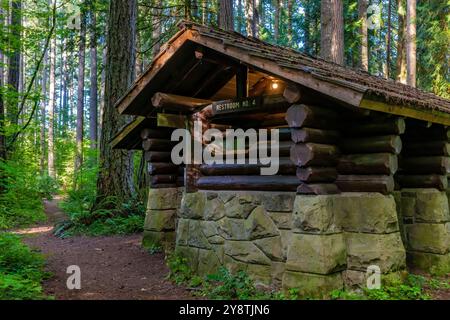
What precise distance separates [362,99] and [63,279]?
5360mm

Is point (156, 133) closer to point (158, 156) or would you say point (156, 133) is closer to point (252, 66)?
point (158, 156)

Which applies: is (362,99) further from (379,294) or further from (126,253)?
(126,253)

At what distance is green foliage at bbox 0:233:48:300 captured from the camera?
521 cm

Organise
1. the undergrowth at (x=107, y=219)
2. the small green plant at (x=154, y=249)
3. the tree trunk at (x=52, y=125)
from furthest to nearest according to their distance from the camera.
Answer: the tree trunk at (x=52, y=125), the undergrowth at (x=107, y=219), the small green plant at (x=154, y=249)

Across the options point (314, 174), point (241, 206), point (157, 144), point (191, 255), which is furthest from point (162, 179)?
point (314, 174)

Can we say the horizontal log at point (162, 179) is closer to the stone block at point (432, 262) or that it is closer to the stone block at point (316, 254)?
the stone block at point (316, 254)

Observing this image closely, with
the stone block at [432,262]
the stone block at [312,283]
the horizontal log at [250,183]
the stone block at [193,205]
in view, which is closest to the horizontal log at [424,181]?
the stone block at [432,262]

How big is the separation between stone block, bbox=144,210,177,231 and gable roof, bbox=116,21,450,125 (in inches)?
83.7

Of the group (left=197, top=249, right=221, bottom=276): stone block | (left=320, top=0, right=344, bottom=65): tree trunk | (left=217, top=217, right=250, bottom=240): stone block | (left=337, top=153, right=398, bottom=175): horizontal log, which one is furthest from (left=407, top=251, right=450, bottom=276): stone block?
(left=320, top=0, right=344, bottom=65): tree trunk

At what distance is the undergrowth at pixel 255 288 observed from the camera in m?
5.57

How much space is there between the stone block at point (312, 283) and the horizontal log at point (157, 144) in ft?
14.2

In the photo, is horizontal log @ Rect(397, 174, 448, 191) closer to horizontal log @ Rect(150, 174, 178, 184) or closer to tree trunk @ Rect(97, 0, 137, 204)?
horizontal log @ Rect(150, 174, 178, 184)

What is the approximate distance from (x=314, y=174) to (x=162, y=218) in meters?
4.21
